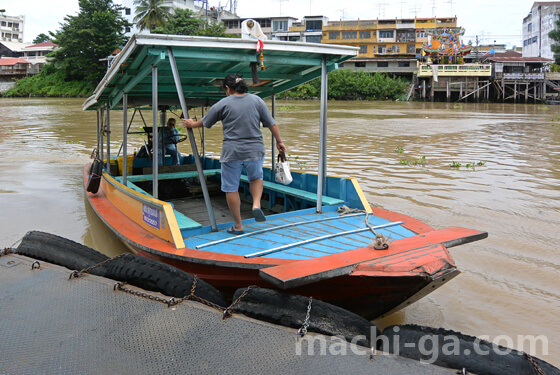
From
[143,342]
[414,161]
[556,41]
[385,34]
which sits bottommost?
[143,342]

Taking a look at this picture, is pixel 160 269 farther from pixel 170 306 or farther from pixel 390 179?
pixel 390 179

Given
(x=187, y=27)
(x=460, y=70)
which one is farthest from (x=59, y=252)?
(x=187, y=27)

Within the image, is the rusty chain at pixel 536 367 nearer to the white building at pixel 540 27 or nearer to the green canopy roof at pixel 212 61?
the green canopy roof at pixel 212 61

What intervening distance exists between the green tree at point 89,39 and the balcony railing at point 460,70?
32.4 m

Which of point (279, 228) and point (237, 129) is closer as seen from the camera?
point (237, 129)

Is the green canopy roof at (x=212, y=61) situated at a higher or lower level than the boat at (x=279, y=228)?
higher

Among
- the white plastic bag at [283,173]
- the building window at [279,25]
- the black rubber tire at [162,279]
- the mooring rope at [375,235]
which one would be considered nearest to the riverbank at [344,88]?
the building window at [279,25]

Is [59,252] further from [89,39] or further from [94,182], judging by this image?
[89,39]

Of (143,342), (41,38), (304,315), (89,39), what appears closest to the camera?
(143,342)

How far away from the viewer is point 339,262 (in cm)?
317

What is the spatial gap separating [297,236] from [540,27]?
61.8 metres

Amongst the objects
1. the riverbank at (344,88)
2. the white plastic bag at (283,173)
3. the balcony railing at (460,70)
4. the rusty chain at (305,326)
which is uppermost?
the balcony railing at (460,70)

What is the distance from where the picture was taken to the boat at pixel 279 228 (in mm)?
3119

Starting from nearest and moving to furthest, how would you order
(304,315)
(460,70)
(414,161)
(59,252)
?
(304,315) → (59,252) → (414,161) → (460,70)
